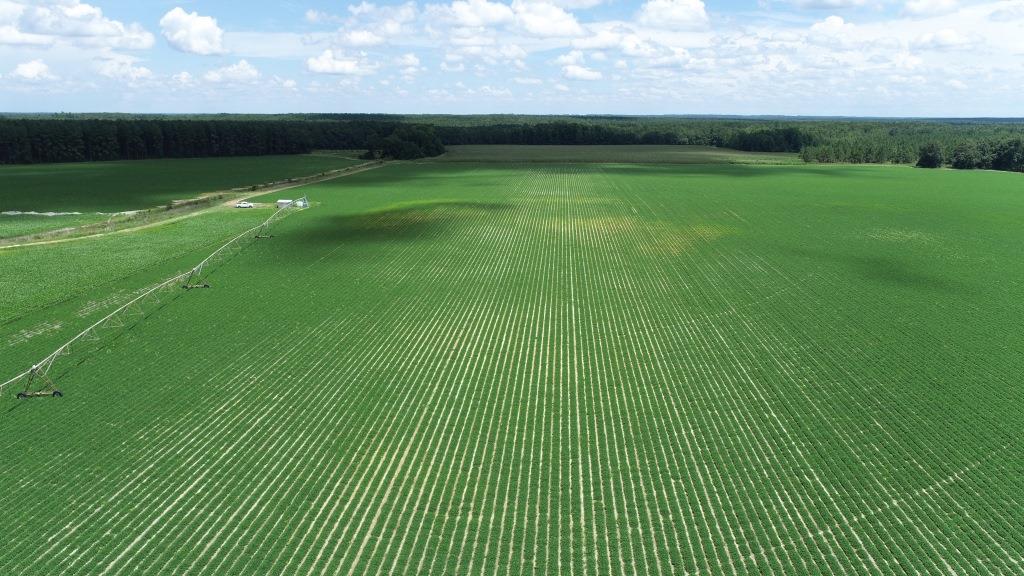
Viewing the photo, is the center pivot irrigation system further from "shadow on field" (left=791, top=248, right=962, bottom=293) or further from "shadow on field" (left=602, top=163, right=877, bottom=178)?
"shadow on field" (left=602, top=163, right=877, bottom=178)

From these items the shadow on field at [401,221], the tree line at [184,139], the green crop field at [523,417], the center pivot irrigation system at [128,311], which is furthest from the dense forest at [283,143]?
the green crop field at [523,417]

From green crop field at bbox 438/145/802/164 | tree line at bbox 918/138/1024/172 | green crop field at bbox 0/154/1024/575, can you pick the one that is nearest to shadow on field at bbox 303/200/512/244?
green crop field at bbox 0/154/1024/575

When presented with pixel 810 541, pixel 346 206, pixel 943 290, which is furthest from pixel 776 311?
pixel 346 206

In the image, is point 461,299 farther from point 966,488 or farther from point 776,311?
point 966,488

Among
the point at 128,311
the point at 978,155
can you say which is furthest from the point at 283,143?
the point at 978,155

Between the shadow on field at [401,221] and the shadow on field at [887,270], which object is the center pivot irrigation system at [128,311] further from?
the shadow on field at [887,270]
